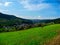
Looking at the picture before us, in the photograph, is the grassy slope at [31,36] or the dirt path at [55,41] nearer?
the dirt path at [55,41]

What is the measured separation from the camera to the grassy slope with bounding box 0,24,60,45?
741 centimetres

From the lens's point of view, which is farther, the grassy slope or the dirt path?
the grassy slope

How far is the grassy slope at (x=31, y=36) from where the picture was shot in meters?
7.41

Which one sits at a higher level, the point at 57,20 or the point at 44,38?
the point at 57,20

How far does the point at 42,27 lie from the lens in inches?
328

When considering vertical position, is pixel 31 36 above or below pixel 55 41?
above

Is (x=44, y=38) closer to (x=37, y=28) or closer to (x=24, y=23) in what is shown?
(x=37, y=28)

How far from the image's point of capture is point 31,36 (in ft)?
25.0

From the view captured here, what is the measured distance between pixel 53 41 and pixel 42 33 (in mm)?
829

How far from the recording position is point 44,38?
7.57 m

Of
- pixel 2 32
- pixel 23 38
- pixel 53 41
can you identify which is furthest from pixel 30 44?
pixel 2 32

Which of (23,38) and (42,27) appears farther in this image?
(42,27)

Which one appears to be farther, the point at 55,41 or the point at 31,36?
the point at 31,36

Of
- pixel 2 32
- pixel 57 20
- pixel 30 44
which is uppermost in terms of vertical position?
pixel 57 20
